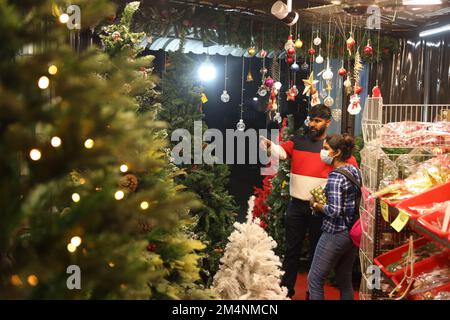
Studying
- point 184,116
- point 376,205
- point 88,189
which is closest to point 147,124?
point 88,189

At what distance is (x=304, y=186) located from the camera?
4.50 m

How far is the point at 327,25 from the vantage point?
5.74 meters

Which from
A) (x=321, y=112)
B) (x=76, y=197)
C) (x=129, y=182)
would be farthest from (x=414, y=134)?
(x=76, y=197)

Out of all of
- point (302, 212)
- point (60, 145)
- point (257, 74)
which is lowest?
point (302, 212)

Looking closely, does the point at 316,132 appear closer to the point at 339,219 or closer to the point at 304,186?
the point at 304,186

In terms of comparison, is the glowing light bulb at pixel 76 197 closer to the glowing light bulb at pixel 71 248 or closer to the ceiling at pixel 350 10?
the glowing light bulb at pixel 71 248

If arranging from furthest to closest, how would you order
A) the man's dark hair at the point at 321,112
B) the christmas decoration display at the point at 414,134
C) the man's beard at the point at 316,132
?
the man's beard at the point at 316,132
the man's dark hair at the point at 321,112
the christmas decoration display at the point at 414,134

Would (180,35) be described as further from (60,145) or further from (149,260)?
(60,145)

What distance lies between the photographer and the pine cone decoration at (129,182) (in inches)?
74.6

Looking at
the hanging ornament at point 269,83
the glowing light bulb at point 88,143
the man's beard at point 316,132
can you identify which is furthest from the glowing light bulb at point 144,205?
the hanging ornament at point 269,83

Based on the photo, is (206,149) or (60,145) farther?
(206,149)

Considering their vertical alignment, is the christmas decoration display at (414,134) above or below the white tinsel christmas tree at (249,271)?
above
